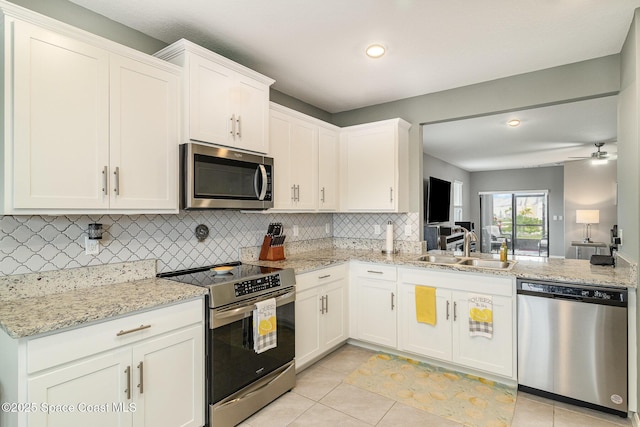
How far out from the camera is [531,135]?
525 cm

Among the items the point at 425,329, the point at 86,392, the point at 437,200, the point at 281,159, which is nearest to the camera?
the point at 86,392

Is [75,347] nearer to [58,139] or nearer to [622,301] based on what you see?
[58,139]

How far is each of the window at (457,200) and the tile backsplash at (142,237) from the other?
17.6 feet

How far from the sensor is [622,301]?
7.10ft

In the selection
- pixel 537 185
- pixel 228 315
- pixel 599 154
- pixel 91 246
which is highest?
pixel 599 154

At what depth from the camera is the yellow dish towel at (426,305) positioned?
288 cm

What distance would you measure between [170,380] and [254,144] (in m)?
1.68

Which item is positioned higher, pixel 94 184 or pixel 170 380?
pixel 94 184

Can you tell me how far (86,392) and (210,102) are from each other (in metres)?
1.80

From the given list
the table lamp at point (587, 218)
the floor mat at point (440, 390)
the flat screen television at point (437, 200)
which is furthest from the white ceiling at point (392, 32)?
the table lamp at point (587, 218)

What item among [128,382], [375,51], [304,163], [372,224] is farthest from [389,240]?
[128,382]

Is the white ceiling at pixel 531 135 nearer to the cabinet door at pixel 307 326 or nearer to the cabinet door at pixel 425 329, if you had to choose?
the cabinet door at pixel 425 329

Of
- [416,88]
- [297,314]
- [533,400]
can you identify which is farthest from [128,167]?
[533,400]

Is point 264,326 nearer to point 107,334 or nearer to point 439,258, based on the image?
point 107,334
